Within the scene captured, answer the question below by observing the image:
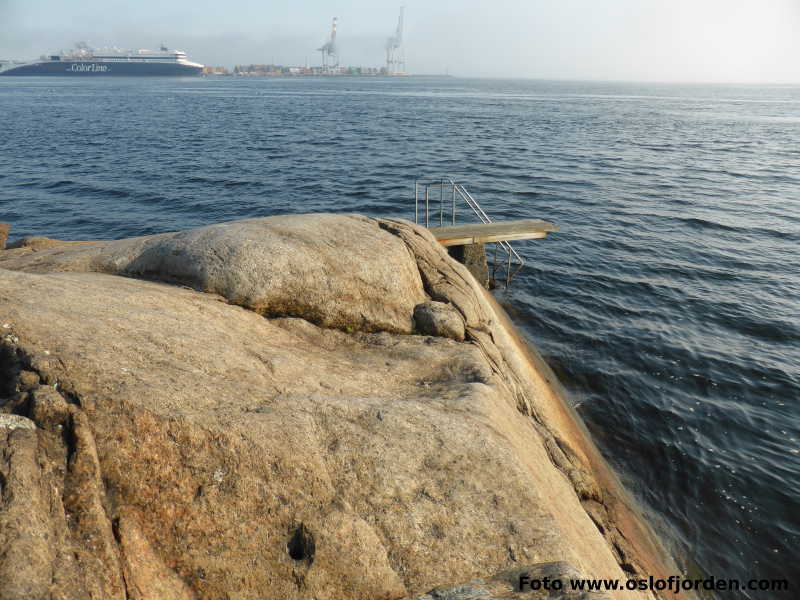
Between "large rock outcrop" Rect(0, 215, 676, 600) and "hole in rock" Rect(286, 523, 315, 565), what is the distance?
2 cm

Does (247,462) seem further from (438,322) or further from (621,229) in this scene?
(621,229)

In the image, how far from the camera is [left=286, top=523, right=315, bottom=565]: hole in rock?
4.38m

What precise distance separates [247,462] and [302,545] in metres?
0.90

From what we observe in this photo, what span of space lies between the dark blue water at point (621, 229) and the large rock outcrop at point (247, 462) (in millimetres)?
3779

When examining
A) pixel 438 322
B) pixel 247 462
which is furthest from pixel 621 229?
pixel 247 462

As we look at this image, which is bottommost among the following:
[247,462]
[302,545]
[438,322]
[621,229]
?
[621,229]

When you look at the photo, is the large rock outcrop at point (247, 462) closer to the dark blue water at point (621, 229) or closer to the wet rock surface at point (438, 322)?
the wet rock surface at point (438, 322)

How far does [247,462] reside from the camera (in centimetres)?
462

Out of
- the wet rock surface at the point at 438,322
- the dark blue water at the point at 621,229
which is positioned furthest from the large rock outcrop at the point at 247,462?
the dark blue water at the point at 621,229

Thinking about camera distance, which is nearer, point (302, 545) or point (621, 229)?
point (302, 545)

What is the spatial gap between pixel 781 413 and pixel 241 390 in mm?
12875

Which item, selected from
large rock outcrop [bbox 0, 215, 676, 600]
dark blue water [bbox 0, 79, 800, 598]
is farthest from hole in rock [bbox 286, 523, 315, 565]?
dark blue water [bbox 0, 79, 800, 598]

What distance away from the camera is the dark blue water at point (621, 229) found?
1038 cm

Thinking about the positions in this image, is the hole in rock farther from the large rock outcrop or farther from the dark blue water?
the dark blue water
